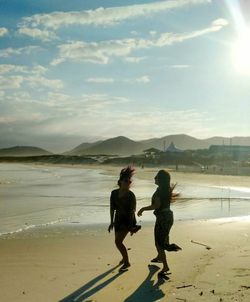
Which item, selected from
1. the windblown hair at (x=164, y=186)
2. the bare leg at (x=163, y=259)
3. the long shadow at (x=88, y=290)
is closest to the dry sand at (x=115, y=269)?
the long shadow at (x=88, y=290)

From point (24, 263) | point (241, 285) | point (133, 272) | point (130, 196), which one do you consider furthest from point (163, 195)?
point (24, 263)

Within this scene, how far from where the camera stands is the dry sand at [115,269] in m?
6.97

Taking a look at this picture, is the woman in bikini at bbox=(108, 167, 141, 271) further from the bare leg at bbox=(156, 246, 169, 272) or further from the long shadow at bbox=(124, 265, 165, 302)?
the long shadow at bbox=(124, 265, 165, 302)

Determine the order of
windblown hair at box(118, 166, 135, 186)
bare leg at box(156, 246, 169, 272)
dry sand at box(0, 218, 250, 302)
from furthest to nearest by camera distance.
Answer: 1. windblown hair at box(118, 166, 135, 186)
2. bare leg at box(156, 246, 169, 272)
3. dry sand at box(0, 218, 250, 302)

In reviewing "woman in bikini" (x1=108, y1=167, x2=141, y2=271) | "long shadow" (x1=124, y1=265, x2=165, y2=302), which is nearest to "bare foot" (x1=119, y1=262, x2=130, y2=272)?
"woman in bikini" (x1=108, y1=167, x2=141, y2=271)

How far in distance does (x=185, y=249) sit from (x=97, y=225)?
458cm

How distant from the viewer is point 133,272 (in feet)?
27.1

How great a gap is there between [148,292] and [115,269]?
1.43m

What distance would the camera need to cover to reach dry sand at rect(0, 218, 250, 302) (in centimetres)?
697

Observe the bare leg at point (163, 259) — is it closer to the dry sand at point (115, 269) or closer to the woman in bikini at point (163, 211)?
the woman in bikini at point (163, 211)

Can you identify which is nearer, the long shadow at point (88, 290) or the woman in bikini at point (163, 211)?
the long shadow at point (88, 290)

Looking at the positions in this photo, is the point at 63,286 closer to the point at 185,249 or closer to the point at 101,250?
Answer: the point at 101,250

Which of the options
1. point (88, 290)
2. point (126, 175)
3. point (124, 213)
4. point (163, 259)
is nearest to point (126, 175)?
point (126, 175)

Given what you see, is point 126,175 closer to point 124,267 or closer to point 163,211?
point 163,211
